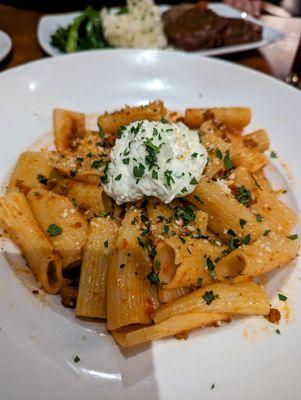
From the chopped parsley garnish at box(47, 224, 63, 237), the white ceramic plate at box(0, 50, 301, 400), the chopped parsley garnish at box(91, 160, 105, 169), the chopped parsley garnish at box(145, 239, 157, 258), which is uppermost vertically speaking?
the chopped parsley garnish at box(91, 160, 105, 169)

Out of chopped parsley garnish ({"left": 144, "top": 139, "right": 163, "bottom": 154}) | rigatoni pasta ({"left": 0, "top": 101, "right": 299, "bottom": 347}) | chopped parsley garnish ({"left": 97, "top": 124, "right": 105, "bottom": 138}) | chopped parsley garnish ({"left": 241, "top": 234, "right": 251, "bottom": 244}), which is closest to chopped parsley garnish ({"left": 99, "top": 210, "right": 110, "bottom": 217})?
rigatoni pasta ({"left": 0, "top": 101, "right": 299, "bottom": 347})

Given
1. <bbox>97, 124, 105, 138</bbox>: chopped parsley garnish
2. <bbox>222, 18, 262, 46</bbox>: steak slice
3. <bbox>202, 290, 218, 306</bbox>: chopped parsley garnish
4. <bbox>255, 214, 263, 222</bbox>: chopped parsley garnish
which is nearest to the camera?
<bbox>202, 290, 218, 306</bbox>: chopped parsley garnish

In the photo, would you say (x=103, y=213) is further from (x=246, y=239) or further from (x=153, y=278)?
(x=246, y=239)

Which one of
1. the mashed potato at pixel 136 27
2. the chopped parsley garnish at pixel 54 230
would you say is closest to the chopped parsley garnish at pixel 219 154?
the chopped parsley garnish at pixel 54 230

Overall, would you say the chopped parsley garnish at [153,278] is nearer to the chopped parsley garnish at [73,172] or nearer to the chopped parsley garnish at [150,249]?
the chopped parsley garnish at [150,249]

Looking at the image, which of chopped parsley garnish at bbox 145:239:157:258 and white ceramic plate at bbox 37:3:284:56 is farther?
white ceramic plate at bbox 37:3:284:56

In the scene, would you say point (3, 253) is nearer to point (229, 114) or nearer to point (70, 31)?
point (229, 114)

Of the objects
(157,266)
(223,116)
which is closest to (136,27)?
(223,116)

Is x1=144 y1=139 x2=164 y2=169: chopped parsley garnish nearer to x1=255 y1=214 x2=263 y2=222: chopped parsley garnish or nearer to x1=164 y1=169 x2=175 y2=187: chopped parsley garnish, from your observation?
x1=164 y1=169 x2=175 y2=187: chopped parsley garnish
